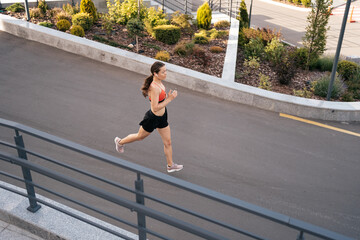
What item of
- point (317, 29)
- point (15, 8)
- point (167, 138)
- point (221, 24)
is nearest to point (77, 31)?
point (15, 8)

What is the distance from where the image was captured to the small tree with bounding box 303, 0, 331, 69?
1188cm

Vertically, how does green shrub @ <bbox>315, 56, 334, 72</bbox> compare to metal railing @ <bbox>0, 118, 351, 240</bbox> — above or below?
below

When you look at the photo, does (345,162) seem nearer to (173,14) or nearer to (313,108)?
(313,108)

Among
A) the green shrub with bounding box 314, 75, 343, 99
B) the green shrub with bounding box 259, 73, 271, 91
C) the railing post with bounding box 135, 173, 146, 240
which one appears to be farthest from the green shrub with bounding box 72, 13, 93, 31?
the railing post with bounding box 135, 173, 146, 240

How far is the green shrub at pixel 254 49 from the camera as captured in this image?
42.8 feet

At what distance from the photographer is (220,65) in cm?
1160

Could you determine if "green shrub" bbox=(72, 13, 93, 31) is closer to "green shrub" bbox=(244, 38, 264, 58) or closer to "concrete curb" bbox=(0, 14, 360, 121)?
"concrete curb" bbox=(0, 14, 360, 121)

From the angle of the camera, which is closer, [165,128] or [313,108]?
[165,128]

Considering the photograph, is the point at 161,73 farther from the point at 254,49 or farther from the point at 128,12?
the point at 128,12

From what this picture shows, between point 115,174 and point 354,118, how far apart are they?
6.05m

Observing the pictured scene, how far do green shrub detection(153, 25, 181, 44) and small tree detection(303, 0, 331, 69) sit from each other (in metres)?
4.24

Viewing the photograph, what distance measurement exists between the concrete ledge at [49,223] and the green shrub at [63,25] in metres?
9.26

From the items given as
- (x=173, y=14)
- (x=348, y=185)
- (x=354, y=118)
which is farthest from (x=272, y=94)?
(x=173, y=14)

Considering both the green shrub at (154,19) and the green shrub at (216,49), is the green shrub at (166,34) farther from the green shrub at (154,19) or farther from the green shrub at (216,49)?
the green shrub at (216,49)
